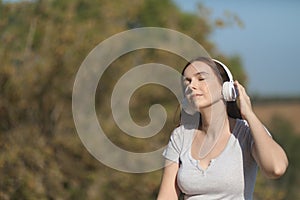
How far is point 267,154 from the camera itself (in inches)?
120

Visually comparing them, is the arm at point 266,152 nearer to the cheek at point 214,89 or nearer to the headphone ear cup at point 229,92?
the headphone ear cup at point 229,92

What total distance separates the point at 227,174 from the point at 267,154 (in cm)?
24

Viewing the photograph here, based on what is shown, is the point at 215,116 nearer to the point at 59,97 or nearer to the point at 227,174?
the point at 227,174

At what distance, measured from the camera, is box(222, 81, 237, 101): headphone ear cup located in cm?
323

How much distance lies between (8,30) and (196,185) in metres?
4.47

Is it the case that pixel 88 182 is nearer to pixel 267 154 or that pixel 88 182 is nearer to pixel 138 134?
pixel 138 134

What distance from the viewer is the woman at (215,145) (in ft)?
10.2

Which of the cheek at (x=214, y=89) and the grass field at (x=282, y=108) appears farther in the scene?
the grass field at (x=282, y=108)

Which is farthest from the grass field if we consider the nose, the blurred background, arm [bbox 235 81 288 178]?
arm [bbox 235 81 288 178]

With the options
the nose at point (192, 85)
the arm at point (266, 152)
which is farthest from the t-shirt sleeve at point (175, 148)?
the arm at point (266, 152)

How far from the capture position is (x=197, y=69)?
3.39 m

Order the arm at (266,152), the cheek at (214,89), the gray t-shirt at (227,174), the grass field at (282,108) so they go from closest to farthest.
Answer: the arm at (266,152) → the gray t-shirt at (227,174) → the cheek at (214,89) → the grass field at (282,108)

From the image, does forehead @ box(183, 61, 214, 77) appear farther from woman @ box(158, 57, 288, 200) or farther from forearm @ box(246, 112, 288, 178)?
forearm @ box(246, 112, 288, 178)

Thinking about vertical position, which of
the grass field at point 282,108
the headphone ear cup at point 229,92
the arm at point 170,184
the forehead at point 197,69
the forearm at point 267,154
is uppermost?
the grass field at point 282,108
